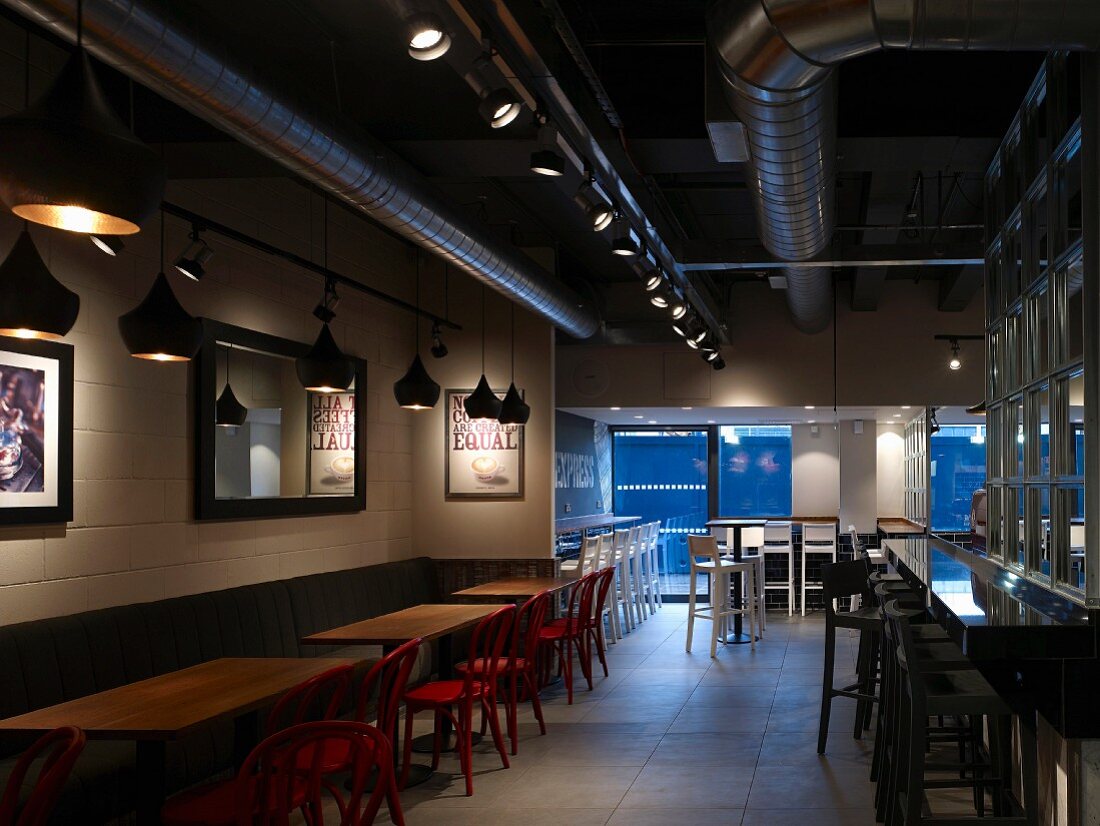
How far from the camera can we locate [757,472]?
1453cm

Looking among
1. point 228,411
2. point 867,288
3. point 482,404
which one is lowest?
point 228,411

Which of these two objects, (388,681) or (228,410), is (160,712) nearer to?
(388,681)

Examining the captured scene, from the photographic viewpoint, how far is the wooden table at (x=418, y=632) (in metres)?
5.64

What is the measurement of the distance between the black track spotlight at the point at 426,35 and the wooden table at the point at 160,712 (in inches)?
86.9

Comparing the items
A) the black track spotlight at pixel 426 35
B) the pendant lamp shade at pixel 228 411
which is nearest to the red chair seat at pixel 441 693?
the pendant lamp shade at pixel 228 411

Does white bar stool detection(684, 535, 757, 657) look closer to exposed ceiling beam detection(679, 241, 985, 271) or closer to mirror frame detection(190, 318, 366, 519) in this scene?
exposed ceiling beam detection(679, 241, 985, 271)

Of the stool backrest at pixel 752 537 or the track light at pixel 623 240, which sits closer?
the track light at pixel 623 240

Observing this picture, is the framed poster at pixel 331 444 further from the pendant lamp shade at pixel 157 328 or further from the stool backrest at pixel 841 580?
the stool backrest at pixel 841 580

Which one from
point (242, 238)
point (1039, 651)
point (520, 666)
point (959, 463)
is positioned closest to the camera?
point (1039, 651)

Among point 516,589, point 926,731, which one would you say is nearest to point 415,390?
point 516,589

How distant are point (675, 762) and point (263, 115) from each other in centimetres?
386

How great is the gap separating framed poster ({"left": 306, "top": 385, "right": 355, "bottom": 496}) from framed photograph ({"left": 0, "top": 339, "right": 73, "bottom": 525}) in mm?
2636

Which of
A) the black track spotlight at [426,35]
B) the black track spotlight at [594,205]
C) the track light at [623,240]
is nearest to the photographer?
the black track spotlight at [426,35]

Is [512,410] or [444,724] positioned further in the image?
[512,410]
